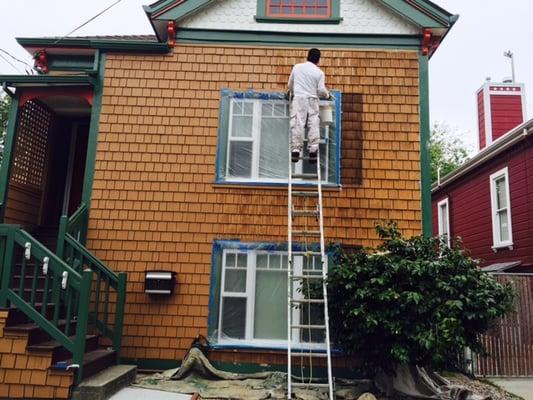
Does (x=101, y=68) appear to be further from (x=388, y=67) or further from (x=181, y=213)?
(x=388, y=67)

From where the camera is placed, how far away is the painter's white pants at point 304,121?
21.0 ft

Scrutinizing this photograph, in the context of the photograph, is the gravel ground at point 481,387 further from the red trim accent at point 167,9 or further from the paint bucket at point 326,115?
the red trim accent at point 167,9

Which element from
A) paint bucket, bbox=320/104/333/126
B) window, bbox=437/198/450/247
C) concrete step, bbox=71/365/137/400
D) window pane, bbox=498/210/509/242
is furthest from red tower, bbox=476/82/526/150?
concrete step, bbox=71/365/137/400

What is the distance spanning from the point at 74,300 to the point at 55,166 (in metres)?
→ 3.24

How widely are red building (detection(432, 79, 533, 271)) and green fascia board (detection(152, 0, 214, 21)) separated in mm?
7004

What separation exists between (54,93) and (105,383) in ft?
15.3

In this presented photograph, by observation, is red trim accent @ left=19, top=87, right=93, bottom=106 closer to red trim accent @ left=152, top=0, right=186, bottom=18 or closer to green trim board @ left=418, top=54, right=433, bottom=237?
red trim accent @ left=152, top=0, right=186, bottom=18

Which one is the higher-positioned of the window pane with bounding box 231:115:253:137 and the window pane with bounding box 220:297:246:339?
the window pane with bounding box 231:115:253:137

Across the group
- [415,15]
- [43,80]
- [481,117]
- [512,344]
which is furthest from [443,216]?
[43,80]

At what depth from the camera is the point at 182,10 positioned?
24.0 feet

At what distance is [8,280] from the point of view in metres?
5.09

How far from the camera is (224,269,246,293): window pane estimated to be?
22.1 ft

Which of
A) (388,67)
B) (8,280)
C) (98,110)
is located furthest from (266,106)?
(8,280)

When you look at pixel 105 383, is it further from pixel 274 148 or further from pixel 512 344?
pixel 512 344
